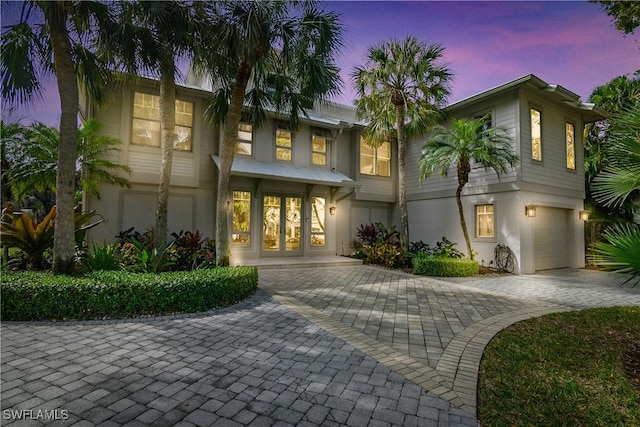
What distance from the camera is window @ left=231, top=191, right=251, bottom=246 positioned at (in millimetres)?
11148

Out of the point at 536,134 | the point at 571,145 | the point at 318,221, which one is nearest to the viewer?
the point at 536,134

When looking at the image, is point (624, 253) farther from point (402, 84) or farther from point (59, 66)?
point (402, 84)

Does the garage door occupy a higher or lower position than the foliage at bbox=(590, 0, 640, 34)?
lower

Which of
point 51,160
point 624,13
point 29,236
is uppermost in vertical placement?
point 624,13

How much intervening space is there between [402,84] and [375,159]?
432 cm

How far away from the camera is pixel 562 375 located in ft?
10.5

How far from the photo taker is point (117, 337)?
3896 millimetres

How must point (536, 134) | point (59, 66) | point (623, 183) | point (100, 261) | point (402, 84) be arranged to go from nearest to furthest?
1. point (623, 183)
2. point (59, 66)
3. point (100, 261)
4. point (402, 84)
5. point (536, 134)

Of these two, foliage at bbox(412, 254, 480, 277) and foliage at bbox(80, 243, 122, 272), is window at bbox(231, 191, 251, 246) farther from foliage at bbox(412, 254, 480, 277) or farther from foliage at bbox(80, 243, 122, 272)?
foliage at bbox(412, 254, 480, 277)

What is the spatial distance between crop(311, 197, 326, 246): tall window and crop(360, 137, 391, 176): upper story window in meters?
2.71

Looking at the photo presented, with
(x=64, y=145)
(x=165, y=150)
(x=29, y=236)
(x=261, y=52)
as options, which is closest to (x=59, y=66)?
(x=64, y=145)

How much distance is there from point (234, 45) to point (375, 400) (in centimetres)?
618

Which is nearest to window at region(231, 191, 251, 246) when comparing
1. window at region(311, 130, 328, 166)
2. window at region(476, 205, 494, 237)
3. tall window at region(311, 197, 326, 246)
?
tall window at region(311, 197, 326, 246)

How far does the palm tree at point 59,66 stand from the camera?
16.9 feet
